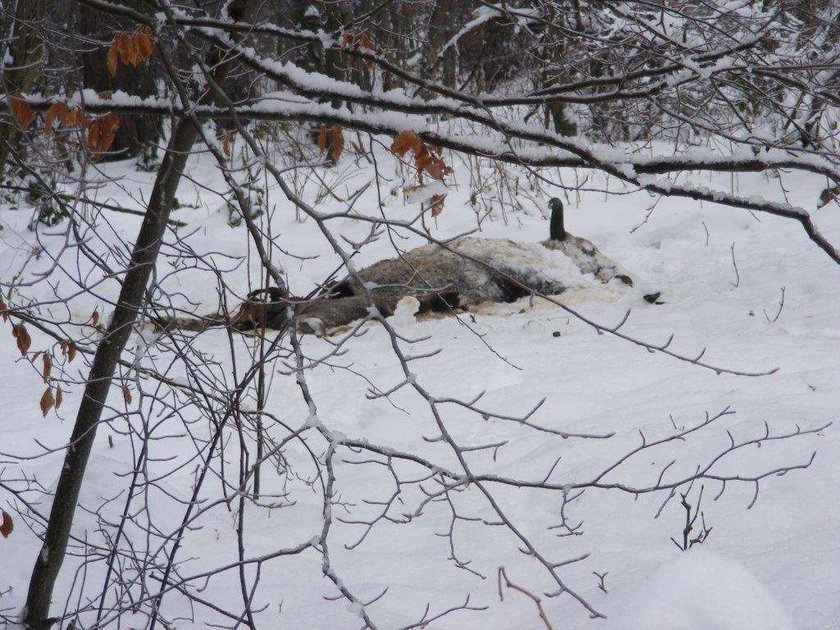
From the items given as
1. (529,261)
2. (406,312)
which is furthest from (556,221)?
(406,312)

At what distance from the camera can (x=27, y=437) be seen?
11.9 ft

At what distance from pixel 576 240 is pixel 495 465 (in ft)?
10.9

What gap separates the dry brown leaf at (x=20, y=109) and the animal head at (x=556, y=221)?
4531mm

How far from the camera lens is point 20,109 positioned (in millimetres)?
1722

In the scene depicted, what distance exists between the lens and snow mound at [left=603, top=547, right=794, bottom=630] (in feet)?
5.07

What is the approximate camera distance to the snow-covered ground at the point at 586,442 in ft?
6.23

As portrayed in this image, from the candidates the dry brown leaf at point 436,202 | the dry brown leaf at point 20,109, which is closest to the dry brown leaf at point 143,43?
the dry brown leaf at point 20,109

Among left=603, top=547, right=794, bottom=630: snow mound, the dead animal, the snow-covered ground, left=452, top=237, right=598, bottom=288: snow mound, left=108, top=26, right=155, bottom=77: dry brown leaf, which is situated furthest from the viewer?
left=452, top=237, right=598, bottom=288: snow mound

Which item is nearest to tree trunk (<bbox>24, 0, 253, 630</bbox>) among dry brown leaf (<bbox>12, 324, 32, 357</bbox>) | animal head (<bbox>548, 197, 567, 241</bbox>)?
dry brown leaf (<bbox>12, 324, 32, 357</bbox>)

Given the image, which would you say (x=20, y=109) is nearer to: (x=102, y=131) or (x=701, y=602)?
(x=102, y=131)

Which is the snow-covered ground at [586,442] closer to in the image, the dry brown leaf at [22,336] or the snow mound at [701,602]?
the snow mound at [701,602]

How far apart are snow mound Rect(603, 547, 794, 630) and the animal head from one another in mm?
4410

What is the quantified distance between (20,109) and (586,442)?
7.72 feet

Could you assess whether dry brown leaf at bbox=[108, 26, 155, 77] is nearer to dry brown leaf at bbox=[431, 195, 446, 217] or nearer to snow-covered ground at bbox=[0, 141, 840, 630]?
snow-covered ground at bbox=[0, 141, 840, 630]
